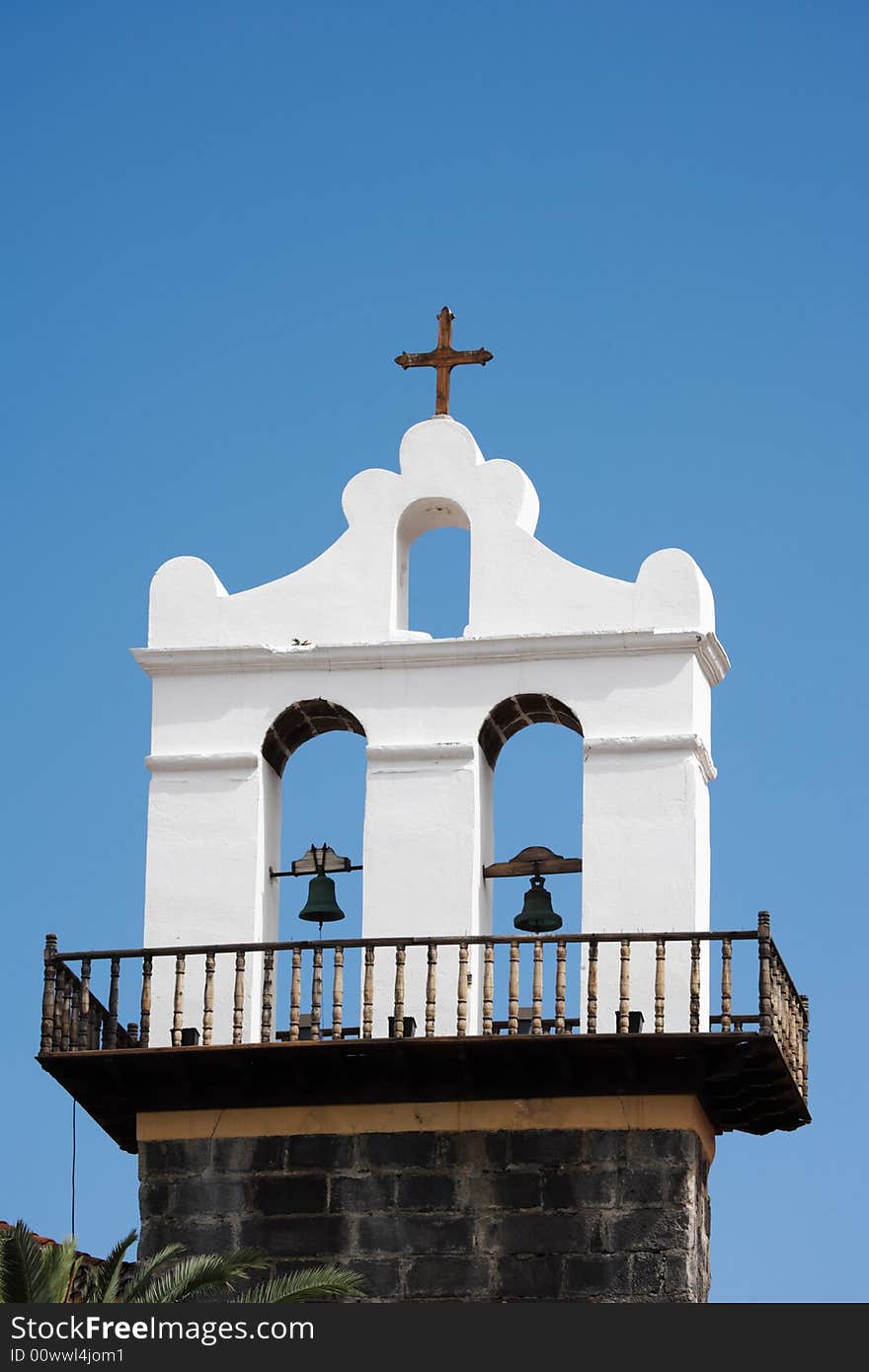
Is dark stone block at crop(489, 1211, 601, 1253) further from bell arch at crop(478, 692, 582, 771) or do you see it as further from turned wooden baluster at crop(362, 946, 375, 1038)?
bell arch at crop(478, 692, 582, 771)

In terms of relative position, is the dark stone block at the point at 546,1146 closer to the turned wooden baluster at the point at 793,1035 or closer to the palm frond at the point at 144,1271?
the turned wooden baluster at the point at 793,1035

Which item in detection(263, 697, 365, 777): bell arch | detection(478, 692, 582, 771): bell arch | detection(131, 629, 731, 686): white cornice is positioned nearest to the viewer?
detection(131, 629, 731, 686): white cornice

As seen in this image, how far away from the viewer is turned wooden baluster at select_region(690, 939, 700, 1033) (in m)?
32.5

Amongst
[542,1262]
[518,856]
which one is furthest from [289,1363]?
[518,856]

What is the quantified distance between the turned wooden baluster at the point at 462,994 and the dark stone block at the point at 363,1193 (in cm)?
113

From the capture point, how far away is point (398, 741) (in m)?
34.2

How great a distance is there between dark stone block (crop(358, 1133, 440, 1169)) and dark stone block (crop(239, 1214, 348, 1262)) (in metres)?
0.51

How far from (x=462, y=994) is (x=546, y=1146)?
4.04 feet

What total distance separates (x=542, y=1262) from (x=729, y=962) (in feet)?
8.17

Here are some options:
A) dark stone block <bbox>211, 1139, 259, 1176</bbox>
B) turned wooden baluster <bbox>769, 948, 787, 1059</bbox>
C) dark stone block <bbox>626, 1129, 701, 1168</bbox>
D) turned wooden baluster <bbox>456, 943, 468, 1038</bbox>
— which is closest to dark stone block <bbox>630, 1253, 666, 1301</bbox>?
dark stone block <bbox>626, 1129, 701, 1168</bbox>

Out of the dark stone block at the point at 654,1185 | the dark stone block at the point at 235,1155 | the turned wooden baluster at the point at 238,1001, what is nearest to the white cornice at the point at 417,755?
the turned wooden baluster at the point at 238,1001

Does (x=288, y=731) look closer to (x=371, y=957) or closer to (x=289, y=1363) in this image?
(x=371, y=957)

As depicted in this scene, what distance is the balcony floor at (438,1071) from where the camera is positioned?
32531mm

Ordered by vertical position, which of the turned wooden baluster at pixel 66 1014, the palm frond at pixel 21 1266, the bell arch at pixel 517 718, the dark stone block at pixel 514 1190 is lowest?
the palm frond at pixel 21 1266
